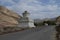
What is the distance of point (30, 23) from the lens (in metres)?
85.5

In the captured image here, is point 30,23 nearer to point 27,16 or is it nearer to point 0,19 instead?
point 27,16

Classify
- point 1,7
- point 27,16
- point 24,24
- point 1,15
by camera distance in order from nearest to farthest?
point 24,24
point 27,16
point 1,15
point 1,7

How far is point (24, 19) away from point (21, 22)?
301 cm

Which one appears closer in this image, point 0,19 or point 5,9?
point 0,19

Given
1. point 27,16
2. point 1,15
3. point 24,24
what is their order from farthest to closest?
point 1,15 < point 27,16 < point 24,24

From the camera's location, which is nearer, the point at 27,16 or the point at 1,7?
the point at 27,16

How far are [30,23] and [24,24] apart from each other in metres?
3.78

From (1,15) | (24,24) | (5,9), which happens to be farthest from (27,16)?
(5,9)

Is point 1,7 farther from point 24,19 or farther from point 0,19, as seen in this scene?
point 24,19

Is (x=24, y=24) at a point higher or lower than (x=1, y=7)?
lower

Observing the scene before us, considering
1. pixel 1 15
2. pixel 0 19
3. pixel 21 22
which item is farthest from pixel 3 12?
pixel 21 22

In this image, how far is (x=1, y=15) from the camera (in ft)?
340

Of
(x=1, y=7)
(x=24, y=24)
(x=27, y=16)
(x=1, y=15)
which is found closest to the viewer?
(x=24, y=24)

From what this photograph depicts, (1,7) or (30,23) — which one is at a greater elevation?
(1,7)
